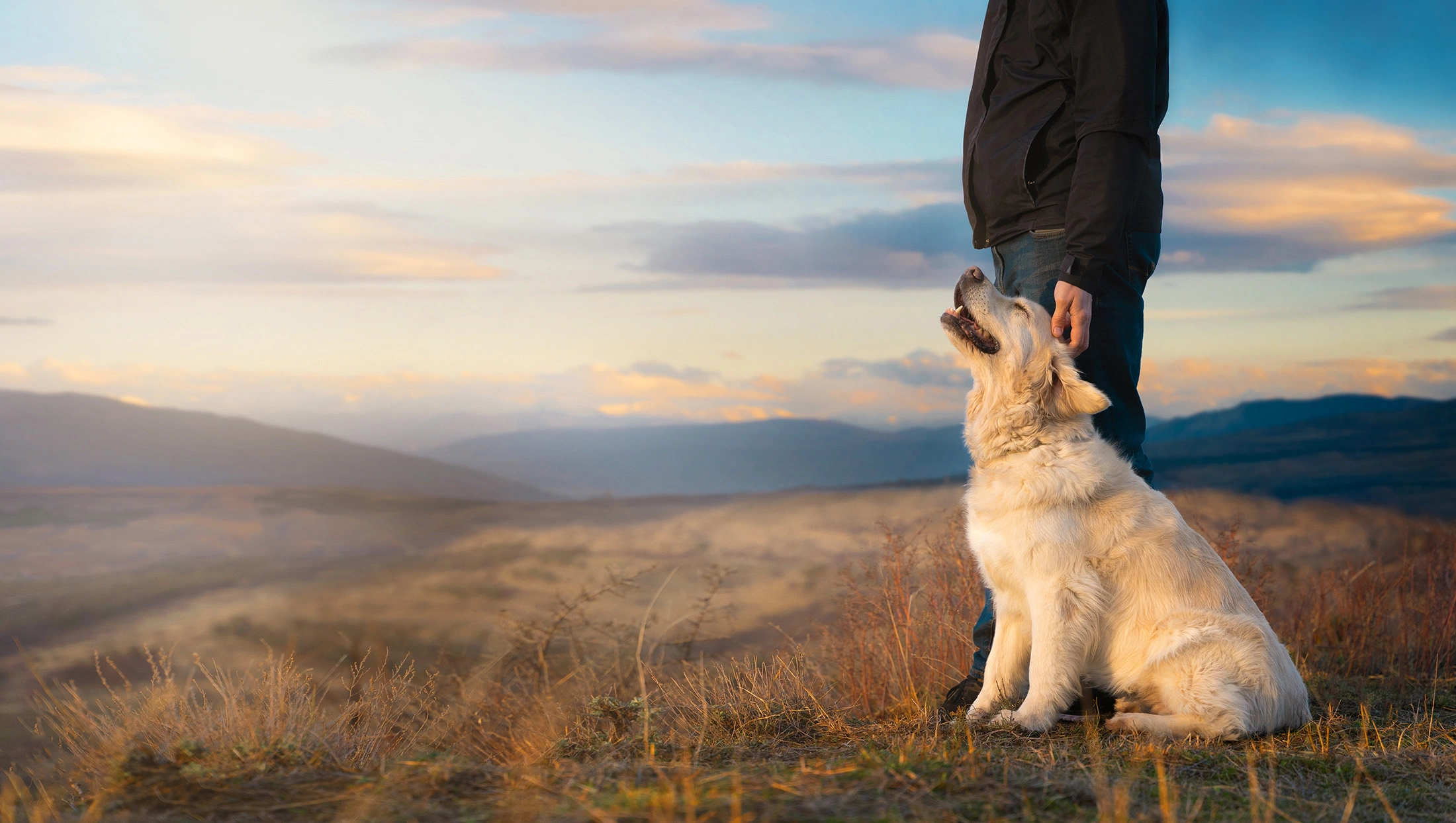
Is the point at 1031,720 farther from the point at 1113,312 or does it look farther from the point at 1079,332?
the point at 1113,312

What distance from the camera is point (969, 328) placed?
455 cm

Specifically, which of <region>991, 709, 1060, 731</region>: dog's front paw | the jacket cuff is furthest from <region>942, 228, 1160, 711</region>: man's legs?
<region>991, 709, 1060, 731</region>: dog's front paw

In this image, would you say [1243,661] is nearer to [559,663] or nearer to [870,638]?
[870,638]

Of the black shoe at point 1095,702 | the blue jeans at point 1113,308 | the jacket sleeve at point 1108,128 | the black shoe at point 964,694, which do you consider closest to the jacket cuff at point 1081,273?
the jacket sleeve at point 1108,128

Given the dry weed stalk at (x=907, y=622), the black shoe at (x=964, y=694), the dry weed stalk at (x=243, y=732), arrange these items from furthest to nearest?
the dry weed stalk at (x=907, y=622) < the black shoe at (x=964, y=694) < the dry weed stalk at (x=243, y=732)

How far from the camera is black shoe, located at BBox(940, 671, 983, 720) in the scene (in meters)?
5.04

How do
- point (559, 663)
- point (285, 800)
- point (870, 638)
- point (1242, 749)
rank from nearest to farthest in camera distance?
point (285, 800) < point (1242, 749) < point (870, 638) < point (559, 663)

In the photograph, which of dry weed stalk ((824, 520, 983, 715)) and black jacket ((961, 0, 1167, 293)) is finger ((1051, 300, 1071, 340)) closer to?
black jacket ((961, 0, 1167, 293))

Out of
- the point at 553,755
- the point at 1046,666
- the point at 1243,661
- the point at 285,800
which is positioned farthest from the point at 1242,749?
the point at 285,800

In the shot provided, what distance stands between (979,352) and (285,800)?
128 inches

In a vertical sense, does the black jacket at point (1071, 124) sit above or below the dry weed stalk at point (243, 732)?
above

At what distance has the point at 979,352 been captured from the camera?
4516 millimetres

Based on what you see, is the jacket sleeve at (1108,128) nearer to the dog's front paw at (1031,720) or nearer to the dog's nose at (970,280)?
the dog's nose at (970,280)

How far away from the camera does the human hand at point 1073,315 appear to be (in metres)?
4.34
